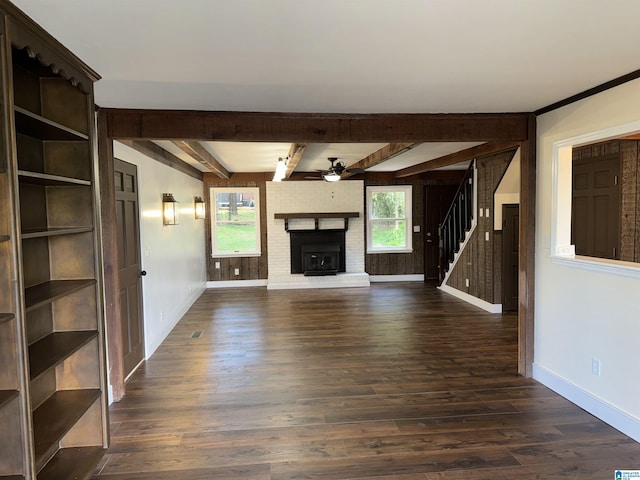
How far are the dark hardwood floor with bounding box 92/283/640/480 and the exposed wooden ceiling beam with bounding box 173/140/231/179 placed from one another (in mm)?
2210

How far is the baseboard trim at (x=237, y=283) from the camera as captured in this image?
27.6 feet

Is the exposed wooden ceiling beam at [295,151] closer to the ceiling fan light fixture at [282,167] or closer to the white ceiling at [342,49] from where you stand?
the ceiling fan light fixture at [282,167]

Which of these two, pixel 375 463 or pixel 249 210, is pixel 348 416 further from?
pixel 249 210

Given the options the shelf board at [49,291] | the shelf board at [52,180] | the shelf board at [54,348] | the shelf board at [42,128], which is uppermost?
the shelf board at [42,128]

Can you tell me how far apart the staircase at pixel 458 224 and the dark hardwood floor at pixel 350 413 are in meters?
2.20

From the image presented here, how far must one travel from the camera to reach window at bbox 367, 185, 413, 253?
345 inches

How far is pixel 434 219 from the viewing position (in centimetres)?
877

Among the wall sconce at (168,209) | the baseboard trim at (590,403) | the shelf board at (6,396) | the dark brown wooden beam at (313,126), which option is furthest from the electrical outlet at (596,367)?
the wall sconce at (168,209)

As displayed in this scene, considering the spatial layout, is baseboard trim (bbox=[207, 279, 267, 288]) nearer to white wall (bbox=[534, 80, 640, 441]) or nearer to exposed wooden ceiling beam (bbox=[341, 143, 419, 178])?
exposed wooden ceiling beam (bbox=[341, 143, 419, 178])

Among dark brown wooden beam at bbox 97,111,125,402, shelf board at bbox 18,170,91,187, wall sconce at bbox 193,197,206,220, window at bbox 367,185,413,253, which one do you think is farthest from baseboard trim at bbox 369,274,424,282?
shelf board at bbox 18,170,91,187

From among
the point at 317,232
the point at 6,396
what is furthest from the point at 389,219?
the point at 6,396

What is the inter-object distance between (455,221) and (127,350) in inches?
230

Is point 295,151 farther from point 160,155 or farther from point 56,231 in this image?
point 56,231

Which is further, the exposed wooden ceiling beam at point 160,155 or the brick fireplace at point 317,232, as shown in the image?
the brick fireplace at point 317,232
